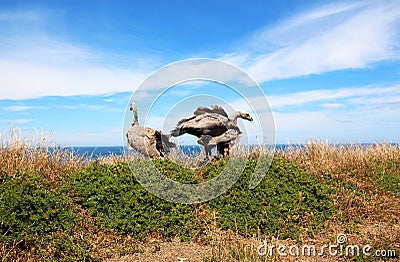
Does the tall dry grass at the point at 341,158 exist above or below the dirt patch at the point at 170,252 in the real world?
above

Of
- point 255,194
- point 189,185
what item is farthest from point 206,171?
point 255,194

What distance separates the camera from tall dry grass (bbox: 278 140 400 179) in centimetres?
946

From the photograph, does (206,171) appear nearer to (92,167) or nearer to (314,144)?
(92,167)

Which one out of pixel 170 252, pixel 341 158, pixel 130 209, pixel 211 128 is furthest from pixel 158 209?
pixel 341 158

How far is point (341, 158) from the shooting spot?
10422 millimetres

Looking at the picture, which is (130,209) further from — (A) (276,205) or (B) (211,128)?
(B) (211,128)

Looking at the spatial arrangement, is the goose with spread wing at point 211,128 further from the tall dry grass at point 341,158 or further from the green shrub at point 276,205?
the tall dry grass at point 341,158

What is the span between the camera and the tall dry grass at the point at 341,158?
9461mm

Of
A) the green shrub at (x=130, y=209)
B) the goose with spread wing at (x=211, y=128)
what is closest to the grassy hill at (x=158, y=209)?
the green shrub at (x=130, y=209)

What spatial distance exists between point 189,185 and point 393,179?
17.2 ft

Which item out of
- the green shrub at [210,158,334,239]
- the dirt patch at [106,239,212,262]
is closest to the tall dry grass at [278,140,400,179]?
the green shrub at [210,158,334,239]

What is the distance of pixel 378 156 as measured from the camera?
37.2ft

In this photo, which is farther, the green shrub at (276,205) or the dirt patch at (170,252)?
the green shrub at (276,205)

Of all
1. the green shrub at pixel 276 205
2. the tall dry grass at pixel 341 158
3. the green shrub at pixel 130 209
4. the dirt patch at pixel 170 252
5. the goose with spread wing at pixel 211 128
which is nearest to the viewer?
the dirt patch at pixel 170 252
